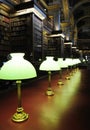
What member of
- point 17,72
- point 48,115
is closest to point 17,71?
point 17,72

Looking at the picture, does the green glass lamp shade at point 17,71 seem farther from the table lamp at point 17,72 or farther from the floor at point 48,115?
the floor at point 48,115

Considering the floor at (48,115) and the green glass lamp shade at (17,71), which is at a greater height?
the green glass lamp shade at (17,71)

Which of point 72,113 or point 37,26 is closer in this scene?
point 72,113

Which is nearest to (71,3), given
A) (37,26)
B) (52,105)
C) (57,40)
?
(57,40)

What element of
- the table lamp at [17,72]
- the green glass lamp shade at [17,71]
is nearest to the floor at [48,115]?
the table lamp at [17,72]

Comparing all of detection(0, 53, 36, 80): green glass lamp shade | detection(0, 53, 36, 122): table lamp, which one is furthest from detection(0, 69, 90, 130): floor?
detection(0, 53, 36, 80): green glass lamp shade

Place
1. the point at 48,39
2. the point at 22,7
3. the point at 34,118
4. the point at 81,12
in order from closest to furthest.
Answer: the point at 34,118, the point at 22,7, the point at 48,39, the point at 81,12

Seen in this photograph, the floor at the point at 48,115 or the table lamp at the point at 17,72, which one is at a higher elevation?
the table lamp at the point at 17,72

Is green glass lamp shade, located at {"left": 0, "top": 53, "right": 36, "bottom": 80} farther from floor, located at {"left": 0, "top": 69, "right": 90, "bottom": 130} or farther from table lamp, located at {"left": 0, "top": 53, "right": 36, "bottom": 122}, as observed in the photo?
floor, located at {"left": 0, "top": 69, "right": 90, "bottom": 130}

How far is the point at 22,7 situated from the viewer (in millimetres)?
4207

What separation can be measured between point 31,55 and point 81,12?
20.1m

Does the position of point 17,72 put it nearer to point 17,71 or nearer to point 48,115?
point 17,71

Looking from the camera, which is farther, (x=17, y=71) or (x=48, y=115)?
(x=48, y=115)

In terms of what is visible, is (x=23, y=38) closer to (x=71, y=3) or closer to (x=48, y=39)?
(x=48, y=39)
